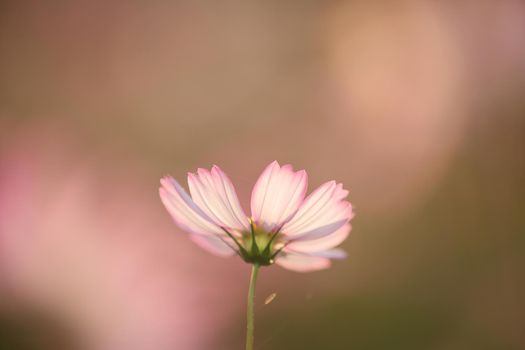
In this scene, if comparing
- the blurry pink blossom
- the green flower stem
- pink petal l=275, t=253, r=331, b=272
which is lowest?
the green flower stem

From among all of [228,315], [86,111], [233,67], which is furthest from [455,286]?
[86,111]

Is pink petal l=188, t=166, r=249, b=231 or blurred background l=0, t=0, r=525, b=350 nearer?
pink petal l=188, t=166, r=249, b=231

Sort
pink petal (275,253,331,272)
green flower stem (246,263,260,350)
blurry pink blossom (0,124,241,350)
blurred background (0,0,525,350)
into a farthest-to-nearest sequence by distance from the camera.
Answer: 1. blurred background (0,0,525,350)
2. blurry pink blossom (0,124,241,350)
3. pink petal (275,253,331,272)
4. green flower stem (246,263,260,350)

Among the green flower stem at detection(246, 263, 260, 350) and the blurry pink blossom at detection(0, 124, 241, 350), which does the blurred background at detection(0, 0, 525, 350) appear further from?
the green flower stem at detection(246, 263, 260, 350)

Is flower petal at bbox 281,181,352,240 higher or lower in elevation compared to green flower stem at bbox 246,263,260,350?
higher

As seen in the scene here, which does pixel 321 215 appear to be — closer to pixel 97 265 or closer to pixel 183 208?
pixel 183 208

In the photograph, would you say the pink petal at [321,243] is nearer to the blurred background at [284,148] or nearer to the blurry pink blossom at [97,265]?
the blurry pink blossom at [97,265]

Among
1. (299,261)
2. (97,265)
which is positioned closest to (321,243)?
(299,261)

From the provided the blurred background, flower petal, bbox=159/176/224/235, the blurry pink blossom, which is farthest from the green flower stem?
the blurred background
